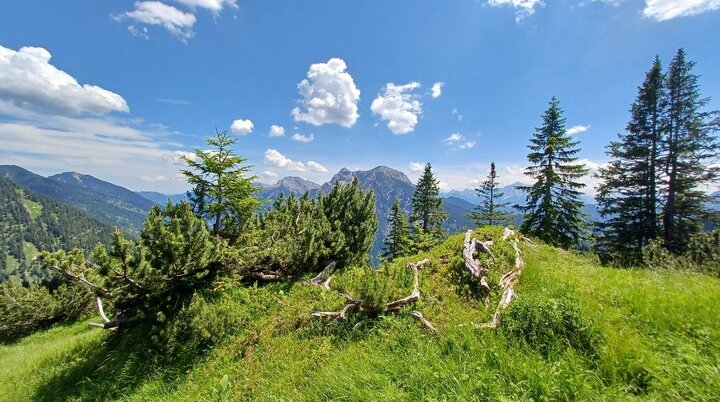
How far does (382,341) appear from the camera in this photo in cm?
579

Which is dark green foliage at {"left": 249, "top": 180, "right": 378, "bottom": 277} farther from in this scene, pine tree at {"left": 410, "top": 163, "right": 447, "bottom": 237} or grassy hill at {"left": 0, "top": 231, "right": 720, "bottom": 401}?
pine tree at {"left": 410, "top": 163, "right": 447, "bottom": 237}

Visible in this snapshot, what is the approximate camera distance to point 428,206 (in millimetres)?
37844

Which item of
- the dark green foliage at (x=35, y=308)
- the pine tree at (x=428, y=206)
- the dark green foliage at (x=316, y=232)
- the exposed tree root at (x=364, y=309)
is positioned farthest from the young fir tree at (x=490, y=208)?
the dark green foliage at (x=35, y=308)

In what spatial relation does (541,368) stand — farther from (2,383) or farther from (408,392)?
(2,383)

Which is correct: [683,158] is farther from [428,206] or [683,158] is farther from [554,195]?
[428,206]

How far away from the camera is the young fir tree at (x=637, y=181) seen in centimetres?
2345

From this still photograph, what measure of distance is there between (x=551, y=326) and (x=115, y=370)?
32.8ft

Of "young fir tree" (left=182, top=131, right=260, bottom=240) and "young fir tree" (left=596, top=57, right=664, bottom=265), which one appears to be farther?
"young fir tree" (left=596, top=57, right=664, bottom=265)

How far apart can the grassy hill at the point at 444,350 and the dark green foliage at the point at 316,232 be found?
66.4 inches

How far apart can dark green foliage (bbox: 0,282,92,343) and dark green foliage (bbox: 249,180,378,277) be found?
21.0 metres

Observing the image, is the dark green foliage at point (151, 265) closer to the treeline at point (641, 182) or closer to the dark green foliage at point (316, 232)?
the dark green foliage at point (316, 232)

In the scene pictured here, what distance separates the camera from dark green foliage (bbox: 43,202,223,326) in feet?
24.0

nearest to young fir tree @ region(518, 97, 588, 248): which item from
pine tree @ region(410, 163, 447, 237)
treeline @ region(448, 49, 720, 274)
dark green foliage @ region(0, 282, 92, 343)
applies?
treeline @ region(448, 49, 720, 274)

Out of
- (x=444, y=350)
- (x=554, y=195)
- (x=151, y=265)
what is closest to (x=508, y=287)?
(x=444, y=350)
